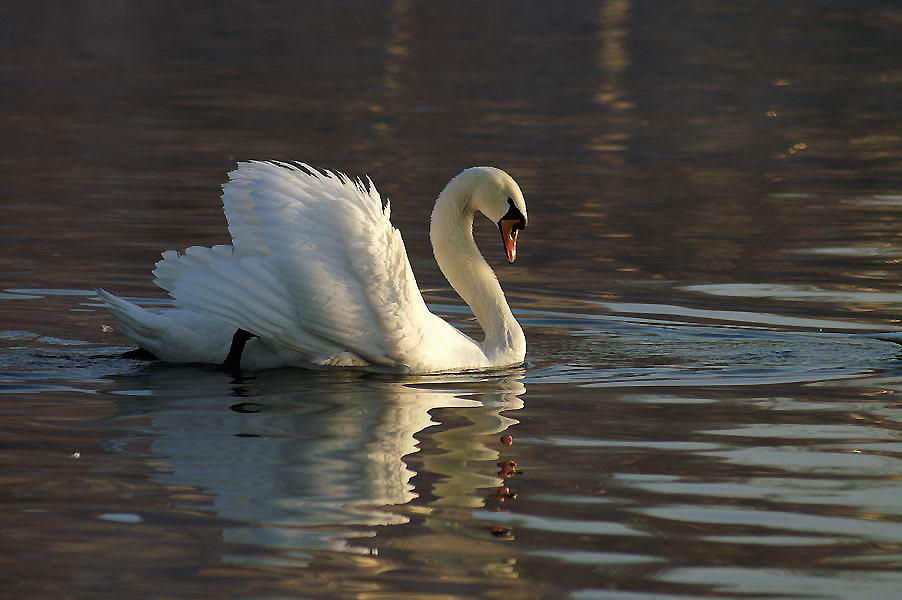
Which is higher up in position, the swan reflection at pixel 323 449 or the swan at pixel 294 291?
the swan at pixel 294 291

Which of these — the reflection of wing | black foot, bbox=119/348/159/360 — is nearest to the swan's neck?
the reflection of wing

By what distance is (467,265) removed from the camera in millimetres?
11227

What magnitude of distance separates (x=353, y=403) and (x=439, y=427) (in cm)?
67

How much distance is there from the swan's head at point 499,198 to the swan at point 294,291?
98 cm

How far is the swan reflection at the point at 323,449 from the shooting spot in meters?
7.06

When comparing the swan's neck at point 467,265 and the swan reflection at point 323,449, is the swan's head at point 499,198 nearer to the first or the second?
the swan's neck at point 467,265

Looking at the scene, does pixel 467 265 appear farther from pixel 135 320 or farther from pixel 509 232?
pixel 135 320

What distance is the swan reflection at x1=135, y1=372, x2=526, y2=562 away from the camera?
7059 millimetres

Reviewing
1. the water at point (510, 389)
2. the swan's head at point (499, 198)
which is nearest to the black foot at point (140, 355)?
the water at point (510, 389)

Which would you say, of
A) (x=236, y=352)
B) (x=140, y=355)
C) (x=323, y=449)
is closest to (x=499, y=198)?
(x=236, y=352)

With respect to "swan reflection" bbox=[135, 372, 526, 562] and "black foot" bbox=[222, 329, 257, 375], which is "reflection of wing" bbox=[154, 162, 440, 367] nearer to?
"black foot" bbox=[222, 329, 257, 375]

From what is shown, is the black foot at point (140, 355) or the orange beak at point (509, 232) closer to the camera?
the black foot at point (140, 355)

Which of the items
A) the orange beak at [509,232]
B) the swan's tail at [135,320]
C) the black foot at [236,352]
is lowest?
the black foot at [236,352]

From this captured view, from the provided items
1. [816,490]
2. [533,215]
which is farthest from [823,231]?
[816,490]
